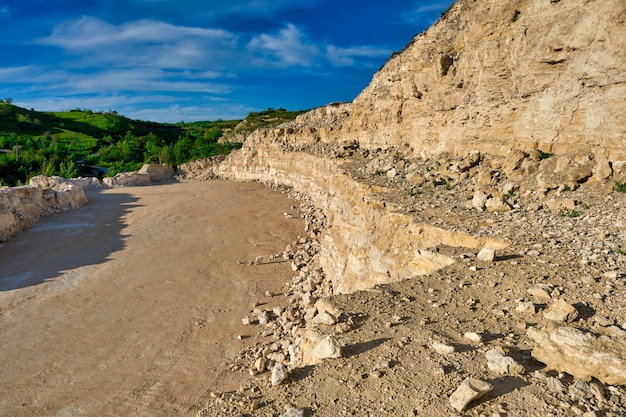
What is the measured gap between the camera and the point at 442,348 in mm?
3840

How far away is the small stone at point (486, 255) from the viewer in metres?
5.77

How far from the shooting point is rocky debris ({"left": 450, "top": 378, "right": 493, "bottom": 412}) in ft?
9.93

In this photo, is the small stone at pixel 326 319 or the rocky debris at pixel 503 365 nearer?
the rocky debris at pixel 503 365

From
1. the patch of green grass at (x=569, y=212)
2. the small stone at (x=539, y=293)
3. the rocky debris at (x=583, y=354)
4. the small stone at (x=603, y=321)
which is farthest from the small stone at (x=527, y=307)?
the patch of green grass at (x=569, y=212)

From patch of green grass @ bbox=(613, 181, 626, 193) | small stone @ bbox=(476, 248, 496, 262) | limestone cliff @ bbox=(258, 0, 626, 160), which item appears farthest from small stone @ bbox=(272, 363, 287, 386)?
limestone cliff @ bbox=(258, 0, 626, 160)

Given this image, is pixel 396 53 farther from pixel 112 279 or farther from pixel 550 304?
pixel 550 304

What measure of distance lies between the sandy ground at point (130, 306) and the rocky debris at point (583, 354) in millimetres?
5951

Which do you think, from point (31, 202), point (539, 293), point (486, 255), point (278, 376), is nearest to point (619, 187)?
point (486, 255)

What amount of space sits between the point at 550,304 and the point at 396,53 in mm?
22216

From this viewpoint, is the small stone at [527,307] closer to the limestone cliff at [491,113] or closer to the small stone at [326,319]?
the limestone cliff at [491,113]

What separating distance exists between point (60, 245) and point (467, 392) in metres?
19.2

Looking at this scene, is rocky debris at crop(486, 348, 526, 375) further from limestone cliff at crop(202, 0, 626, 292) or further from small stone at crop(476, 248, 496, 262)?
limestone cliff at crop(202, 0, 626, 292)

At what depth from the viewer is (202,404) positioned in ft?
23.3

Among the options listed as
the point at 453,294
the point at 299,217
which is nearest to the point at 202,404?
the point at 453,294
